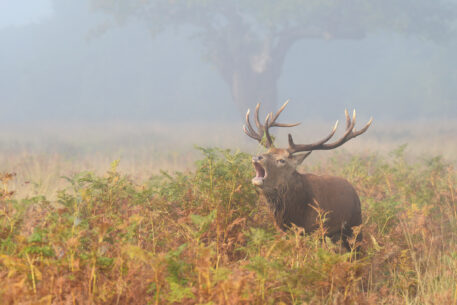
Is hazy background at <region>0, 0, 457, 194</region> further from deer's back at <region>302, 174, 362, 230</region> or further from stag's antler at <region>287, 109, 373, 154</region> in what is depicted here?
deer's back at <region>302, 174, 362, 230</region>

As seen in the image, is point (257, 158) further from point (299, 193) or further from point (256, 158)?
point (299, 193)

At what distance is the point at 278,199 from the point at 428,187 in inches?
194

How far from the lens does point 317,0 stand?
86.8 feet

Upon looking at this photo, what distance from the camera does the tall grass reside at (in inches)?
126

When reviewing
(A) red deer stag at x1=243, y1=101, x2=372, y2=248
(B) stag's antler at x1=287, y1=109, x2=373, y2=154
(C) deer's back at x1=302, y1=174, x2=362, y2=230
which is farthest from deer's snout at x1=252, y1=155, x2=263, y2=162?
(C) deer's back at x1=302, y1=174, x2=362, y2=230

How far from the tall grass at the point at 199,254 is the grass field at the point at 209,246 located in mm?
13

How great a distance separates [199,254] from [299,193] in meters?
2.19

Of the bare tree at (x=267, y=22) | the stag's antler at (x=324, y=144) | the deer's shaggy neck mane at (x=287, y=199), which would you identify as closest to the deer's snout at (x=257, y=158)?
the deer's shaggy neck mane at (x=287, y=199)

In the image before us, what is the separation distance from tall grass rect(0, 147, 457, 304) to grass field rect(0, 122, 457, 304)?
0.01 metres

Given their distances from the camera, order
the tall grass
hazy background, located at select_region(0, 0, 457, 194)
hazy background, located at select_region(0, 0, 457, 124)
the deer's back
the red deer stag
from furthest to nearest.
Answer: hazy background, located at select_region(0, 0, 457, 124)
hazy background, located at select_region(0, 0, 457, 194)
the deer's back
the red deer stag
the tall grass

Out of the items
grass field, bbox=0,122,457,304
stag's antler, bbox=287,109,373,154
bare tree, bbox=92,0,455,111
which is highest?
bare tree, bbox=92,0,455,111

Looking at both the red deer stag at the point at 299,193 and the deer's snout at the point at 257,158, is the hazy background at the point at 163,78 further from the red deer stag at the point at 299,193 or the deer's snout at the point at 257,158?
the deer's snout at the point at 257,158

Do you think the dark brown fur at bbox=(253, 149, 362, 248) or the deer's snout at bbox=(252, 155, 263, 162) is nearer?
the deer's snout at bbox=(252, 155, 263, 162)

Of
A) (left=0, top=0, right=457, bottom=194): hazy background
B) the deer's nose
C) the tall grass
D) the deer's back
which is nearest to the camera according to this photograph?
the tall grass
